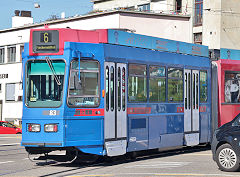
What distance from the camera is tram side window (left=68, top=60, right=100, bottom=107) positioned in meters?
14.4

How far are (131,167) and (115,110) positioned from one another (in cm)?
159

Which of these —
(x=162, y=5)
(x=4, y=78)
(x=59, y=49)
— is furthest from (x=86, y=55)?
(x=4, y=78)

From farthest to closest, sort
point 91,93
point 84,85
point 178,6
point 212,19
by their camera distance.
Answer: point 178,6, point 212,19, point 91,93, point 84,85

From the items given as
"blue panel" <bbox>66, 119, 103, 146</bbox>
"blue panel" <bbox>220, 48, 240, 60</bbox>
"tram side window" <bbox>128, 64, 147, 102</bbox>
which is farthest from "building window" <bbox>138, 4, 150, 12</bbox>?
"blue panel" <bbox>66, 119, 103, 146</bbox>

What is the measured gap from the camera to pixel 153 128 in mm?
16969

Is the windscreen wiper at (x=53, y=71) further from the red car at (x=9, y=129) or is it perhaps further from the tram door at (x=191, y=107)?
the red car at (x=9, y=129)

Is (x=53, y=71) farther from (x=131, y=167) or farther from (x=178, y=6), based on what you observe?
(x=178, y=6)

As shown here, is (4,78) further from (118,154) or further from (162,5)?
(118,154)

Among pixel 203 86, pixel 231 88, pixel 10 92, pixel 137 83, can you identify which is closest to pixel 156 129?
pixel 137 83

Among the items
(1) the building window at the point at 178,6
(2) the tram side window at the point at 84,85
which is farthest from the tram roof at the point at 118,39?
(1) the building window at the point at 178,6

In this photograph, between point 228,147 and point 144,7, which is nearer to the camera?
point 228,147

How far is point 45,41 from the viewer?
15.0 metres

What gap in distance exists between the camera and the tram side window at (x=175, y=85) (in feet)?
59.2

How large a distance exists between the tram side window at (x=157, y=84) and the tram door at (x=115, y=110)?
1.45 m
